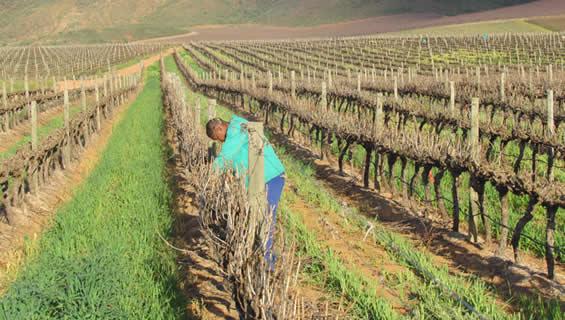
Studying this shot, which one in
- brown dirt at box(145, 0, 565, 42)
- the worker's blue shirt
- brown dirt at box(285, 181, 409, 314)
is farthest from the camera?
brown dirt at box(145, 0, 565, 42)

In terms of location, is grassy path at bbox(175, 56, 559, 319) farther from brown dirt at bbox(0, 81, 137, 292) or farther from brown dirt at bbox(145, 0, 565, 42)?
brown dirt at bbox(145, 0, 565, 42)

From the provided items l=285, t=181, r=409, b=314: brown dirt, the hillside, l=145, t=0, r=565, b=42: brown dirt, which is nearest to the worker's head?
l=285, t=181, r=409, b=314: brown dirt

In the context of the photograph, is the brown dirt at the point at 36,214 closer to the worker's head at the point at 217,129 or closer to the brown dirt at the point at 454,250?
the worker's head at the point at 217,129

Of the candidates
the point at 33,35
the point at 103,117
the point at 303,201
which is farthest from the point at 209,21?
the point at 303,201

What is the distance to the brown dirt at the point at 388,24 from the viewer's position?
109688 millimetres

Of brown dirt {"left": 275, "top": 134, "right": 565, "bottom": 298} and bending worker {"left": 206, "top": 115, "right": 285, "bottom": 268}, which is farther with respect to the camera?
brown dirt {"left": 275, "top": 134, "right": 565, "bottom": 298}

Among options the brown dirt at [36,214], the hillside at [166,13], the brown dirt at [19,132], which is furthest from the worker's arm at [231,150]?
the hillside at [166,13]

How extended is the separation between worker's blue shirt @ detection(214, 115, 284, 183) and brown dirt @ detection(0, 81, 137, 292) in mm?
2388

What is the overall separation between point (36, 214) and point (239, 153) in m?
4.80

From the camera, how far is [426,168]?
29.2 ft

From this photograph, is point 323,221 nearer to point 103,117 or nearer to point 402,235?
point 402,235

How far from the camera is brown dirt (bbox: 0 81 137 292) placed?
22.5 ft

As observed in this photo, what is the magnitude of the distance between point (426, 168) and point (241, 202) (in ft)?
15.0

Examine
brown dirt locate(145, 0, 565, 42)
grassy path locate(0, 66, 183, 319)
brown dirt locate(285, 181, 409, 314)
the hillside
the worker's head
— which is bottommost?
brown dirt locate(285, 181, 409, 314)
